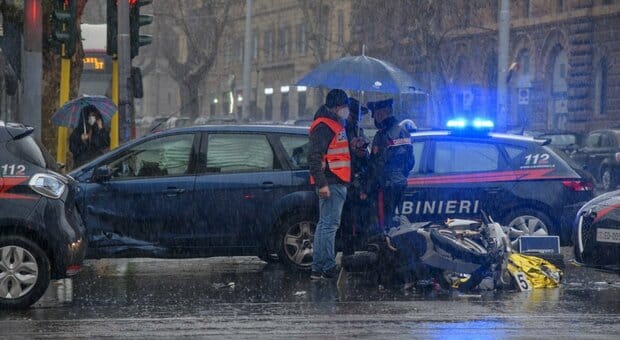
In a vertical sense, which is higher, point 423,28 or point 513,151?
point 423,28

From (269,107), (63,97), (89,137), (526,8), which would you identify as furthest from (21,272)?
(269,107)

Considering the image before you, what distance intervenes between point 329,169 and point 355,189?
0.60 m

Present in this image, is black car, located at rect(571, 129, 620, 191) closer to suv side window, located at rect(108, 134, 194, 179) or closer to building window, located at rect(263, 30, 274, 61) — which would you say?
suv side window, located at rect(108, 134, 194, 179)

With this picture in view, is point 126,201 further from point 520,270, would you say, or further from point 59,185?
point 520,270

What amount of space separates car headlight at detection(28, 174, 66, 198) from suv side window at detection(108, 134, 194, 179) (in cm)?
260

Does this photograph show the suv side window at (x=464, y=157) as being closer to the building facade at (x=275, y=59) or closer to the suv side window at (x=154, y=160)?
the suv side window at (x=154, y=160)

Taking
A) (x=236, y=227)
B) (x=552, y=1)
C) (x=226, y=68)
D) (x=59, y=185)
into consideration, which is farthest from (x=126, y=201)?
(x=226, y=68)

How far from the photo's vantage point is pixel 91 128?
20016 millimetres

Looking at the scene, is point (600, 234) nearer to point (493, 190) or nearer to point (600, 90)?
point (493, 190)

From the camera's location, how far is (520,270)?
39.8ft

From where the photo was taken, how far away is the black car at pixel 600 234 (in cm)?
1156

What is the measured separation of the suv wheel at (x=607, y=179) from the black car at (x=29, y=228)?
2662 cm

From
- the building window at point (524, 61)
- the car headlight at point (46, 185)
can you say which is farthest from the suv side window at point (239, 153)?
the building window at point (524, 61)

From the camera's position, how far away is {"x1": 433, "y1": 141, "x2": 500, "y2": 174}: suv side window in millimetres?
14414
